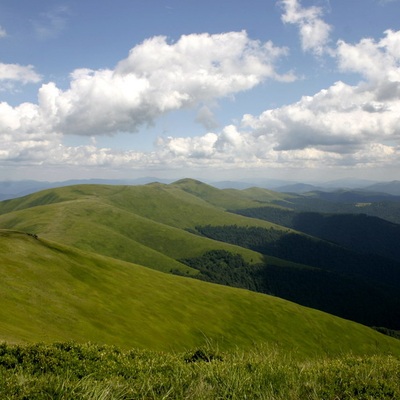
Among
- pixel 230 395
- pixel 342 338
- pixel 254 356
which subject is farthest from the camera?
pixel 342 338

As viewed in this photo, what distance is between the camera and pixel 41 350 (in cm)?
1669

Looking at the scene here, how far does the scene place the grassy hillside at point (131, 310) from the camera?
53281 mm

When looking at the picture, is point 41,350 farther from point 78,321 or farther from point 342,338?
point 342,338

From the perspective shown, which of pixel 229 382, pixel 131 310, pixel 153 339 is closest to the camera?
pixel 229 382

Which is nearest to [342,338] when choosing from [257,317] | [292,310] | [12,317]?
[292,310]

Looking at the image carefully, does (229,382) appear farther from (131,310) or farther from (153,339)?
(131,310)

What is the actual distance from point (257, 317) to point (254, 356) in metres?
125

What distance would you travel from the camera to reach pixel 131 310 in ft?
270

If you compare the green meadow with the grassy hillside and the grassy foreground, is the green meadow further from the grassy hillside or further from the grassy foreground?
the grassy hillside

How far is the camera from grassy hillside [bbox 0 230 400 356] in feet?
175

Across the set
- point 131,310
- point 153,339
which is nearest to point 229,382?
point 153,339

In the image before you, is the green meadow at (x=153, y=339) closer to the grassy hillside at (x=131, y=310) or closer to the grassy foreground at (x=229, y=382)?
the grassy foreground at (x=229, y=382)

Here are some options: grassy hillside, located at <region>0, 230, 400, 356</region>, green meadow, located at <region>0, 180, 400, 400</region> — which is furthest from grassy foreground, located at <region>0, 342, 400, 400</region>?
grassy hillside, located at <region>0, 230, 400, 356</region>

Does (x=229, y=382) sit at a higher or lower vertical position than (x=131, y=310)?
A: higher
